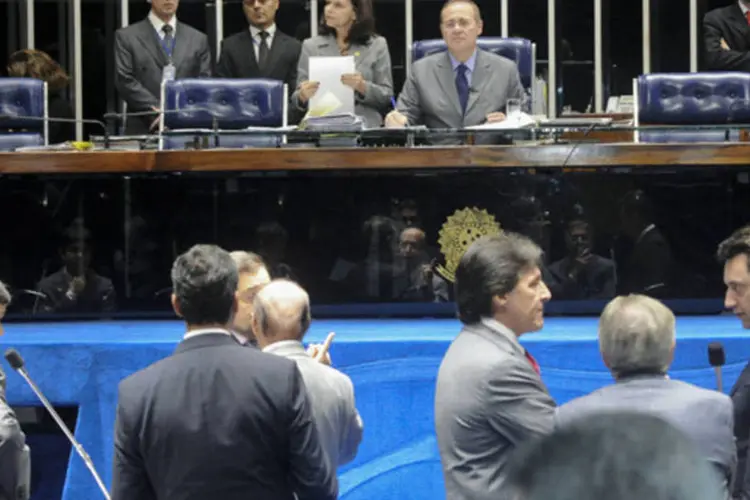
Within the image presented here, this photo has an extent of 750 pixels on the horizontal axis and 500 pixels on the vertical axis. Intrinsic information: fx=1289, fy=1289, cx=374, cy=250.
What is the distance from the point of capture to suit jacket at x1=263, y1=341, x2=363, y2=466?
3039mm

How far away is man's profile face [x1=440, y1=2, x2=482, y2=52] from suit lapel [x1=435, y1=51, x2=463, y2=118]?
9 centimetres

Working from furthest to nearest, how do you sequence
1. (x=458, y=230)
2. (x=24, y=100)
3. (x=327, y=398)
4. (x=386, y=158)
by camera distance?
(x=24, y=100), (x=458, y=230), (x=386, y=158), (x=327, y=398)

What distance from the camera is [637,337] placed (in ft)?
8.45

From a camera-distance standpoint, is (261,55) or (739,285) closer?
(739,285)

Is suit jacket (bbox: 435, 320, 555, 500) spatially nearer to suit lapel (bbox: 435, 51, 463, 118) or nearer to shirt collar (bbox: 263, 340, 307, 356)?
shirt collar (bbox: 263, 340, 307, 356)

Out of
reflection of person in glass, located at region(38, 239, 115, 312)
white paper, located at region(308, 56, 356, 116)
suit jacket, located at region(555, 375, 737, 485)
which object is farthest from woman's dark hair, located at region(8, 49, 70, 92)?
suit jacket, located at region(555, 375, 737, 485)

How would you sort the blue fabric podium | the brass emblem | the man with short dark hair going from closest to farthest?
1. the man with short dark hair
2. the blue fabric podium
3. the brass emblem

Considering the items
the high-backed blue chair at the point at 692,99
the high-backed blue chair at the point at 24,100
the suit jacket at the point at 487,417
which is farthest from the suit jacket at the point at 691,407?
the high-backed blue chair at the point at 24,100

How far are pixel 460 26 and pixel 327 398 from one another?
Result: 11.5 ft

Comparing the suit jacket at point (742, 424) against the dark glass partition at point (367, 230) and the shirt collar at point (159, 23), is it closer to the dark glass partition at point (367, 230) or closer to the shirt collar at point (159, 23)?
the dark glass partition at point (367, 230)

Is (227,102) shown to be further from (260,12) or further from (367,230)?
(367,230)

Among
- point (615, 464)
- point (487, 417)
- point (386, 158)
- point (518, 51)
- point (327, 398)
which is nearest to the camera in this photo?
point (615, 464)

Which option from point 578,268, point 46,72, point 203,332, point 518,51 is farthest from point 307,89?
point 203,332

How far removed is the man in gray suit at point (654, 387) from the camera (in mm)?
2422
